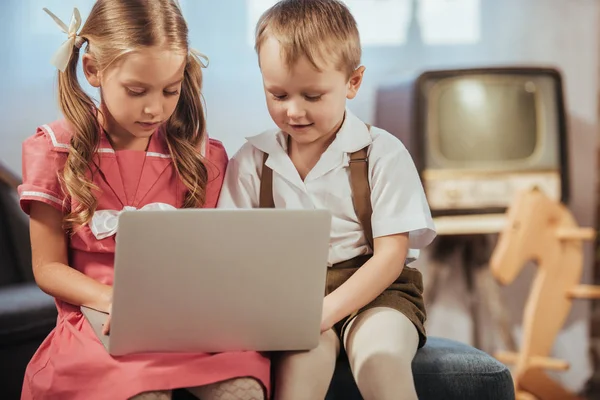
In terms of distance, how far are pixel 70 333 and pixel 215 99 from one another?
1624 millimetres

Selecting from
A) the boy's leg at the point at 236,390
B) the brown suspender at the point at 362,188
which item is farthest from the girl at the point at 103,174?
the brown suspender at the point at 362,188

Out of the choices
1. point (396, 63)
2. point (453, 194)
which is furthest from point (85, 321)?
point (396, 63)

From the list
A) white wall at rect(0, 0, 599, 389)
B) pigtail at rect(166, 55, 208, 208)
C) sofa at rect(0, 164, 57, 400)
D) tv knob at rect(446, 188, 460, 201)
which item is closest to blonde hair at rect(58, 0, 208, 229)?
pigtail at rect(166, 55, 208, 208)

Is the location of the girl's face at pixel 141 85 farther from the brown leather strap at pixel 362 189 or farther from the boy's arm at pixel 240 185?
the brown leather strap at pixel 362 189

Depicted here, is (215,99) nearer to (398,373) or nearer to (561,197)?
(561,197)

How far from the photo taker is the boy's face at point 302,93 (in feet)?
4.21

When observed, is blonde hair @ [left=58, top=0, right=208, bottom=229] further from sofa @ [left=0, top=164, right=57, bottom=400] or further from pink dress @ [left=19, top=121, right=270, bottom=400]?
sofa @ [left=0, top=164, right=57, bottom=400]

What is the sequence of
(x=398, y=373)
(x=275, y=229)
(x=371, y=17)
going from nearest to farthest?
(x=275, y=229), (x=398, y=373), (x=371, y=17)

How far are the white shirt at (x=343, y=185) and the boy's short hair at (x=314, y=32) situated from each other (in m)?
0.13

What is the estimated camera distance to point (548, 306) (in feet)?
9.11

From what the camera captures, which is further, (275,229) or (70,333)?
(70,333)

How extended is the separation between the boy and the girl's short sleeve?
264 millimetres

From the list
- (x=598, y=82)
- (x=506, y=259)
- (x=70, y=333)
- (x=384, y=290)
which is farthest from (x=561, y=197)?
(x=70, y=333)

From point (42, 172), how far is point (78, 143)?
2.8 inches
